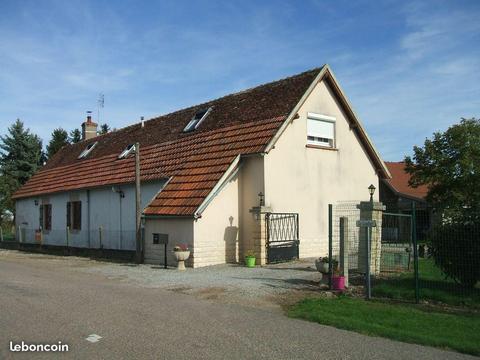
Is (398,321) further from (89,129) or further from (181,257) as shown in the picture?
(89,129)

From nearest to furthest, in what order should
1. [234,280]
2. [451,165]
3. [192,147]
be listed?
1. [234,280]
2. [192,147]
3. [451,165]

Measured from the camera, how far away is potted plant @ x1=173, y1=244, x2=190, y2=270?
1692 cm

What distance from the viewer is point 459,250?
1131 cm

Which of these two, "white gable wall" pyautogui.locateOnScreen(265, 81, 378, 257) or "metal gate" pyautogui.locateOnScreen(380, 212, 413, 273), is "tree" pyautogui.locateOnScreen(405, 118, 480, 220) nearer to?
"white gable wall" pyautogui.locateOnScreen(265, 81, 378, 257)

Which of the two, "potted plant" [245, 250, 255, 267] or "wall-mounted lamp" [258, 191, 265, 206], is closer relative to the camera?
"potted plant" [245, 250, 255, 267]

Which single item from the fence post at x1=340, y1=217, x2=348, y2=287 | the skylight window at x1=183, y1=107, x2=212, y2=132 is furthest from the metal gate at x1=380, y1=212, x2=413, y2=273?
the skylight window at x1=183, y1=107, x2=212, y2=132

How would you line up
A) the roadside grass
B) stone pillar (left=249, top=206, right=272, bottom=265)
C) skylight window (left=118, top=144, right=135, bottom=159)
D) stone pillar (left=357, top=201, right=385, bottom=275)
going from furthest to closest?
skylight window (left=118, top=144, right=135, bottom=159) < stone pillar (left=249, top=206, right=272, bottom=265) < stone pillar (left=357, top=201, right=385, bottom=275) < the roadside grass

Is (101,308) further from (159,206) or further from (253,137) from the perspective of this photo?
(253,137)

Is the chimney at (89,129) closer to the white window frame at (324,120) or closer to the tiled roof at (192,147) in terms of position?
the tiled roof at (192,147)

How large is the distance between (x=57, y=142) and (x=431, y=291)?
48.6 metres

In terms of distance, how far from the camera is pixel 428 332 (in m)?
8.11

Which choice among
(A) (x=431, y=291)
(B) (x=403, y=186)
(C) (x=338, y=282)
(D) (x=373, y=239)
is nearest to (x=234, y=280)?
(C) (x=338, y=282)

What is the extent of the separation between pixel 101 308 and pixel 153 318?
1390 mm

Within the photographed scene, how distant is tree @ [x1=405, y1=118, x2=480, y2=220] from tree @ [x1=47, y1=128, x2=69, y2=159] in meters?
36.0
